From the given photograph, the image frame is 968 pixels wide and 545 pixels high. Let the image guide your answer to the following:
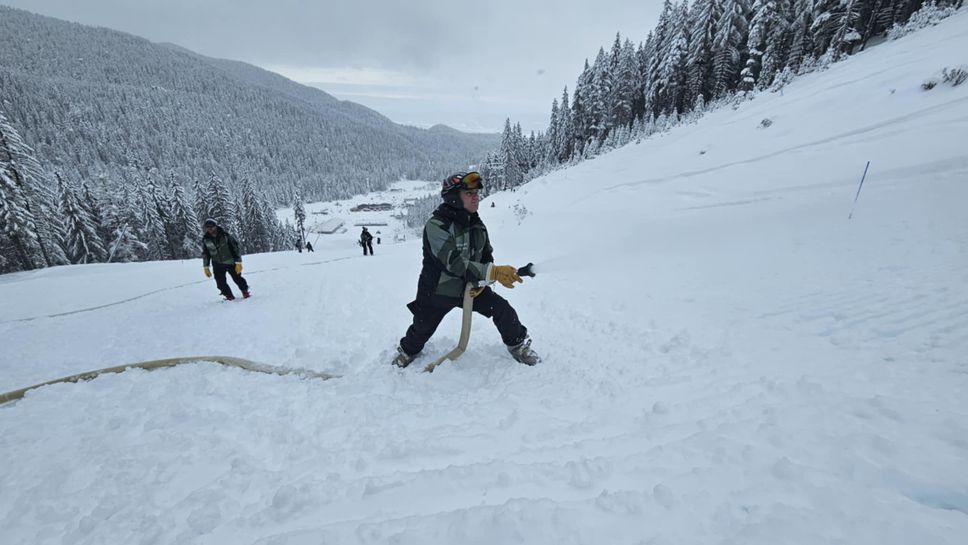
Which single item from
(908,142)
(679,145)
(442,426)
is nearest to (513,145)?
(679,145)

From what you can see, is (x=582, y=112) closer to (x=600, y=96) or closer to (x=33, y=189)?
(x=600, y=96)

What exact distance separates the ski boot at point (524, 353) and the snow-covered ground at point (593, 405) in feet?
0.72

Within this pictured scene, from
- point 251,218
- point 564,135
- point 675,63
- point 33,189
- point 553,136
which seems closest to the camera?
point 33,189

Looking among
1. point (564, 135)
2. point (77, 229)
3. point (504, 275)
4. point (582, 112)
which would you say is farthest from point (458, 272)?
point (564, 135)

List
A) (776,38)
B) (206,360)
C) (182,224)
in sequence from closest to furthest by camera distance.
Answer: (206,360) → (776,38) → (182,224)

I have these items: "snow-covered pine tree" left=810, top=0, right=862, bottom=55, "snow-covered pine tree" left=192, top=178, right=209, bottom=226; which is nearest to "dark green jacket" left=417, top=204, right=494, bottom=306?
"snow-covered pine tree" left=810, top=0, right=862, bottom=55

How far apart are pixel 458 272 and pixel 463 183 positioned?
100 centimetres

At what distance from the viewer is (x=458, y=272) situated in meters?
4.13

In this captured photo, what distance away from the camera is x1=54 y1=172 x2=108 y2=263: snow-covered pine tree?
30.5 metres

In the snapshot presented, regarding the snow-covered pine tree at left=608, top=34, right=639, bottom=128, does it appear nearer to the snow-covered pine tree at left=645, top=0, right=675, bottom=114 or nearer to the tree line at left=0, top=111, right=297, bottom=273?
the snow-covered pine tree at left=645, top=0, right=675, bottom=114

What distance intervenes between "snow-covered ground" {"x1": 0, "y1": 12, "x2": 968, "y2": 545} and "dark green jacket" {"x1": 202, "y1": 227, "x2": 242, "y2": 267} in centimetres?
129

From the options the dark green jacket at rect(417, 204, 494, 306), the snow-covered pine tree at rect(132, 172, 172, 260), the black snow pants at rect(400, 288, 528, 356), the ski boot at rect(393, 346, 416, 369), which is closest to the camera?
the dark green jacket at rect(417, 204, 494, 306)

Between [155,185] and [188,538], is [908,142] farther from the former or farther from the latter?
[155,185]

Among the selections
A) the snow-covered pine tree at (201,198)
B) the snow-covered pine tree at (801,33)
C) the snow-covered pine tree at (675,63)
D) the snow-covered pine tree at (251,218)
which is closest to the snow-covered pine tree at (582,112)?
the snow-covered pine tree at (675,63)
